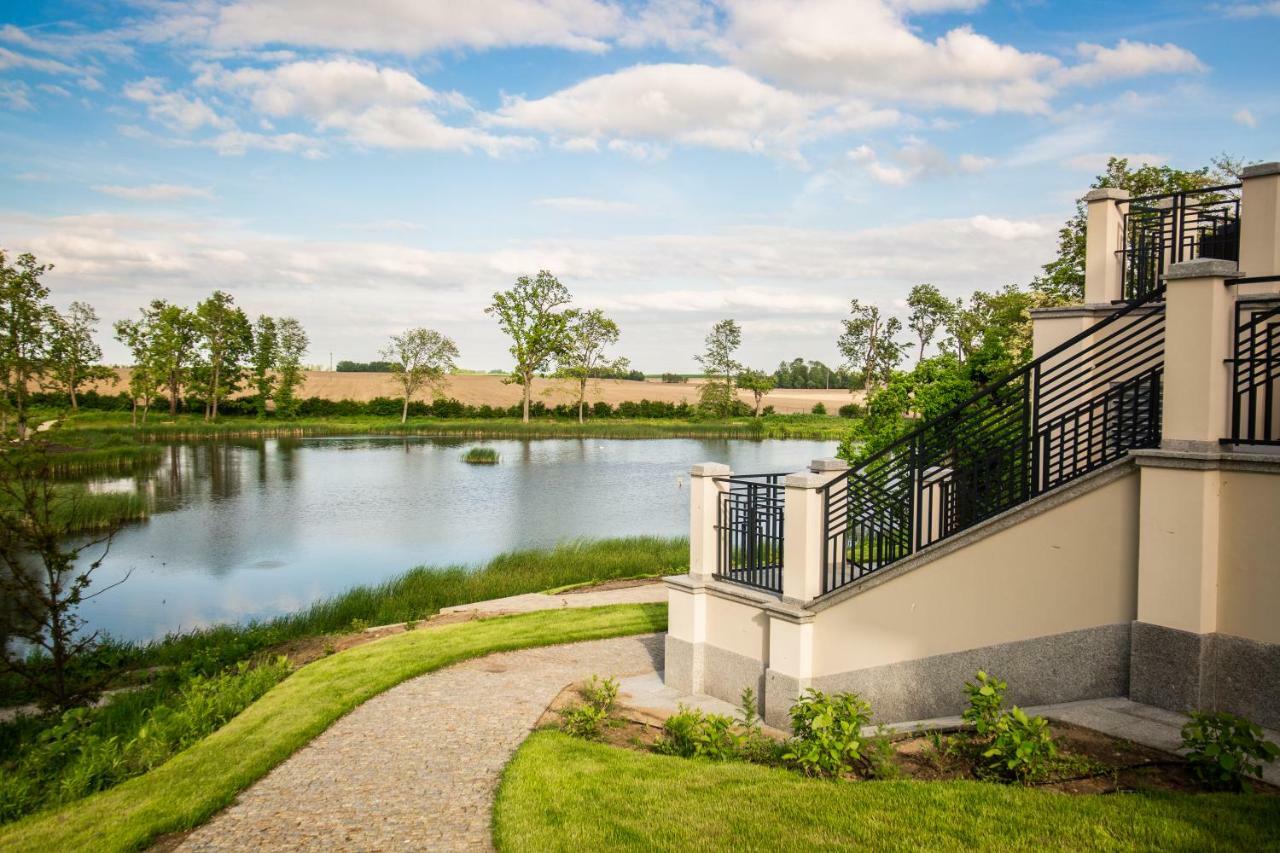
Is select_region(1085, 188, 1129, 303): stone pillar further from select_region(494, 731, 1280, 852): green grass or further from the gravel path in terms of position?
the gravel path

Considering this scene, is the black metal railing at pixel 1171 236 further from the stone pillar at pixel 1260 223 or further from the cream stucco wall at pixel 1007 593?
the cream stucco wall at pixel 1007 593

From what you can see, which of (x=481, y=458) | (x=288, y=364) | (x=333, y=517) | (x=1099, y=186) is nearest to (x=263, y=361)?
(x=288, y=364)

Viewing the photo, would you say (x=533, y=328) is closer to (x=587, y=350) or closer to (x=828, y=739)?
(x=587, y=350)

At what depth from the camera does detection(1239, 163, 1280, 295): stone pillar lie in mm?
8273

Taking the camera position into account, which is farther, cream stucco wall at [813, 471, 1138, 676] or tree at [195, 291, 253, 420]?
tree at [195, 291, 253, 420]

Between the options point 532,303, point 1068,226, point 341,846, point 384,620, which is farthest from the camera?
point 532,303

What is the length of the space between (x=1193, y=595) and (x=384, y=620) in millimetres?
13960

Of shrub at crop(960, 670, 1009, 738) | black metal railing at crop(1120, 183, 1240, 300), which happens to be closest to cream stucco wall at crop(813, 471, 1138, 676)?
shrub at crop(960, 670, 1009, 738)

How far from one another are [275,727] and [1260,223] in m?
11.5

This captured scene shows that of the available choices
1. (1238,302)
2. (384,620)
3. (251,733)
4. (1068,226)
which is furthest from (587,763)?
(1068,226)

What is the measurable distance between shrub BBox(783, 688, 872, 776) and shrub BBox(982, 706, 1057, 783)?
98 cm

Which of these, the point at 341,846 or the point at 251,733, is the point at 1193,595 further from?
the point at 251,733

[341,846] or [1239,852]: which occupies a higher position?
[1239,852]

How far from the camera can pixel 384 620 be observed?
16.0 metres
